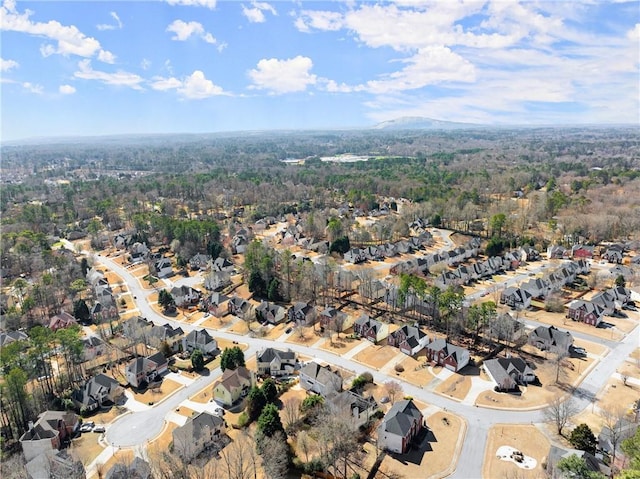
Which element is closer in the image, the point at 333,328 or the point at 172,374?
the point at 172,374

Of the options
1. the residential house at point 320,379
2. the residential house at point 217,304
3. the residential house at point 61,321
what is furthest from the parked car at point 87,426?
the residential house at point 217,304

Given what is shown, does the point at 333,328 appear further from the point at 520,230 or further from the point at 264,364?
the point at 520,230

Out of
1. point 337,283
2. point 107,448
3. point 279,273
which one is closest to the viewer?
point 107,448

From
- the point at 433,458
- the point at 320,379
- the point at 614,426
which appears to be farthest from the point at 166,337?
the point at 614,426

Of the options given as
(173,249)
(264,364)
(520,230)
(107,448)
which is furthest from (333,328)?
(520,230)

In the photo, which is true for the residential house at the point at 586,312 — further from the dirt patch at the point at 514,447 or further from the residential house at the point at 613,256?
the residential house at the point at 613,256

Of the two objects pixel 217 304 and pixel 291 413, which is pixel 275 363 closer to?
pixel 291 413
